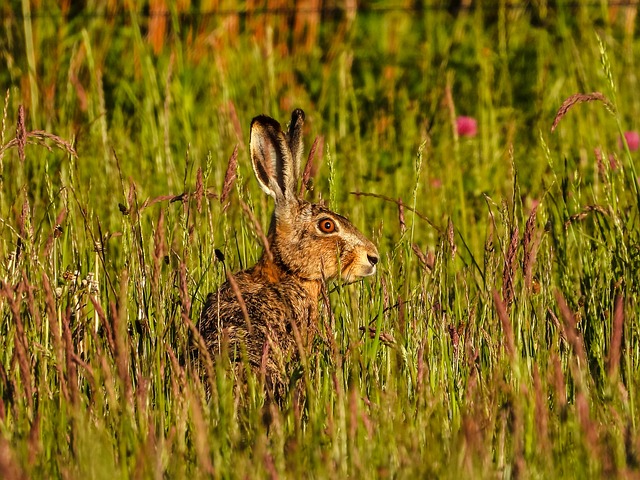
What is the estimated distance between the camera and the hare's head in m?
4.62

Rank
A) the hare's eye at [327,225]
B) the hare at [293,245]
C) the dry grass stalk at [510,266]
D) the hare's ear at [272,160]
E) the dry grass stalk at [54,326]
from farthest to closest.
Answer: the hare's eye at [327,225] → the hare's ear at [272,160] → the hare at [293,245] → the dry grass stalk at [510,266] → the dry grass stalk at [54,326]

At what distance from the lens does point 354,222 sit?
545cm

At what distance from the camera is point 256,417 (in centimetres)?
288

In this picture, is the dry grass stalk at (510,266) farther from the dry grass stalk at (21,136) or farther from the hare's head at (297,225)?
the dry grass stalk at (21,136)

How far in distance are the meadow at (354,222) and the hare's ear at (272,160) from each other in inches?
8.6

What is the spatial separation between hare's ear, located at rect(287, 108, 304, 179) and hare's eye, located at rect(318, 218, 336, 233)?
245 millimetres

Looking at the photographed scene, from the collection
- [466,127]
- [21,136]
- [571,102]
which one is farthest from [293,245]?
[466,127]

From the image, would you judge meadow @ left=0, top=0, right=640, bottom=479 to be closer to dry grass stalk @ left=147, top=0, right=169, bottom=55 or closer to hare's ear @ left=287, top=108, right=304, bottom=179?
dry grass stalk @ left=147, top=0, right=169, bottom=55

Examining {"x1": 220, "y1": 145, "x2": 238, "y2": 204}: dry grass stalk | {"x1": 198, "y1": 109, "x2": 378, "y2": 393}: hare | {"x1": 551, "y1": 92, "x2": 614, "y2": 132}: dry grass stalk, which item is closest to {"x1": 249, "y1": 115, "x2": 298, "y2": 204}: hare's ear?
{"x1": 198, "y1": 109, "x2": 378, "y2": 393}: hare

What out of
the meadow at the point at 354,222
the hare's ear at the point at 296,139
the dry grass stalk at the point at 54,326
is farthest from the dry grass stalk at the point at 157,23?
the dry grass stalk at the point at 54,326

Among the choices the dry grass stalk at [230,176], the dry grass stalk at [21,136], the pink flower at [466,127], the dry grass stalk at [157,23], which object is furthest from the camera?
the dry grass stalk at [157,23]

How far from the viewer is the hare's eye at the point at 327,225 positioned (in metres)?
4.70

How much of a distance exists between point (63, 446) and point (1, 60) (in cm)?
505

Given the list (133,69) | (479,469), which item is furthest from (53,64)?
(479,469)
